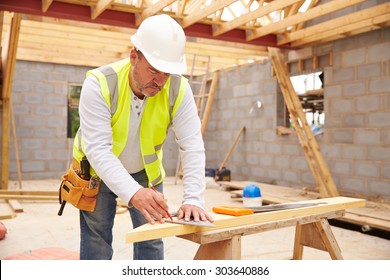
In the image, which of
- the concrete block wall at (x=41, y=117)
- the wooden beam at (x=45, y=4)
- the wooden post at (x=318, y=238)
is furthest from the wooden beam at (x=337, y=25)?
the concrete block wall at (x=41, y=117)

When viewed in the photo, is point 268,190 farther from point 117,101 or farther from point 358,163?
point 117,101

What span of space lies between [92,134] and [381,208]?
3919 millimetres

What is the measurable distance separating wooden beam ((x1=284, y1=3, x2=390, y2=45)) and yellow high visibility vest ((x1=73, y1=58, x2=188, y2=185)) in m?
3.30

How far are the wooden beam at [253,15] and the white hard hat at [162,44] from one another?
2.73 m

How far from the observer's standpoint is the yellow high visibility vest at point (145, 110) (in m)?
1.80

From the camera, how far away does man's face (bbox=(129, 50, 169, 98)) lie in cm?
174

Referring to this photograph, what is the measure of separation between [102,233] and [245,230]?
68 cm

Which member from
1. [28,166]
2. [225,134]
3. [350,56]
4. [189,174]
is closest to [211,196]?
[225,134]

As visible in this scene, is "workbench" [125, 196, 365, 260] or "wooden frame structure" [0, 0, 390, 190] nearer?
"workbench" [125, 196, 365, 260]

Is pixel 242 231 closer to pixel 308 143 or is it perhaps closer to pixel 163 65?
pixel 163 65

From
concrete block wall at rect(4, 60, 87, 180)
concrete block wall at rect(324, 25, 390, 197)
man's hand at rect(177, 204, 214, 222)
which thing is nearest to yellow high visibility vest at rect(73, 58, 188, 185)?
man's hand at rect(177, 204, 214, 222)

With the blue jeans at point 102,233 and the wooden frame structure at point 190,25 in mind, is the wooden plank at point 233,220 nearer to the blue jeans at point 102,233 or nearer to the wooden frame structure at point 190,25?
the blue jeans at point 102,233

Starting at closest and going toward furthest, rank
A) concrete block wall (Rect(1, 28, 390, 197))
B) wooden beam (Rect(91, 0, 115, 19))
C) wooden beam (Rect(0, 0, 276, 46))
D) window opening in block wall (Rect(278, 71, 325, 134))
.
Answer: wooden beam (Rect(91, 0, 115, 19))
wooden beam (Rect(0, 0, 276, 46))
concrete block wall (Rect(1, 28, 390, 197))
window opening in block wall (Rect(278, 71, 325, 134))

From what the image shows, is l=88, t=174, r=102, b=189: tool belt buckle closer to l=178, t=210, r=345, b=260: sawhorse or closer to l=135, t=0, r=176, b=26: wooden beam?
l=178, t=210, r=345, b=260: sawhorse
